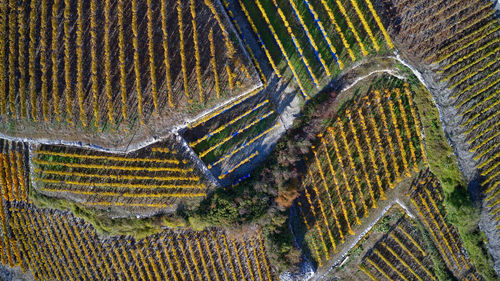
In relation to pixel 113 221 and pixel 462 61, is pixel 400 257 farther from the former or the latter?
pixel 113 221

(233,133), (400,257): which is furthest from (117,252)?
(400,257)

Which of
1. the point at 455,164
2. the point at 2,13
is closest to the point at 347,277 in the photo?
the point at 455,164

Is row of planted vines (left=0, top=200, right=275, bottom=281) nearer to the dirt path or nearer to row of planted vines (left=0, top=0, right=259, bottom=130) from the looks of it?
row of planted vines (left=0, top=0, right=259, bottom=130)

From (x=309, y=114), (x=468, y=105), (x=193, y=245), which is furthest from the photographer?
(x=193, y=245)

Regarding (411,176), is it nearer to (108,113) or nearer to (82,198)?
(108,113)

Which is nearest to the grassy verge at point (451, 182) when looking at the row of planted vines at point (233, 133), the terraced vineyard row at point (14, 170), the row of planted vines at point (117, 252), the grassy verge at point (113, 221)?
the row of planted vines at point (233, 133)

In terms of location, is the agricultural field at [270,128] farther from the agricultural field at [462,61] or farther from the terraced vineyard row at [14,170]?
the terraced vineyard row at [14,170]
